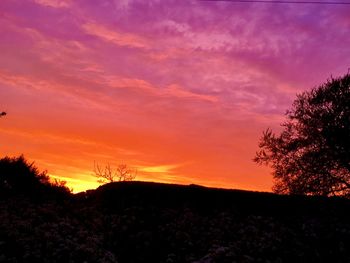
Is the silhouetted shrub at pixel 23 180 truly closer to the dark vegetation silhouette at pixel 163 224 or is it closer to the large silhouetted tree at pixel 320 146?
the dark vegetation silhouette at pixel 163 224

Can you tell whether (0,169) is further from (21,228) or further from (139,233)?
(139,233)

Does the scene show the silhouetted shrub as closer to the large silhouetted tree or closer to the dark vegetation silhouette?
the dark vegetation silhouette

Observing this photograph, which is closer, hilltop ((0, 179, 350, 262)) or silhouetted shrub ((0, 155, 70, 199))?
hilltop ((0, 179, 350, 262))

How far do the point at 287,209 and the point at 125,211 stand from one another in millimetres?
7338

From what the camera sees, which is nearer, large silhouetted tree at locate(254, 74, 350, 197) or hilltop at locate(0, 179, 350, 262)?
hilltop at locate(0, 179, 350, 262)

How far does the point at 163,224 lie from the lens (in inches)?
862

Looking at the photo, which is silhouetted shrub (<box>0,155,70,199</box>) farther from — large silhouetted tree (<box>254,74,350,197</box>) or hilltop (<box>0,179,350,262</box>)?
large silhouetted tree (<box>254,74,350,197</box>)

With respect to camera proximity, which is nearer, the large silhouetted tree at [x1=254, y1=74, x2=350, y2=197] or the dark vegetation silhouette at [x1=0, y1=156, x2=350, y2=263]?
the dark vegetation silhouette at [x1=0, y1=156, x2=350, y2=263]

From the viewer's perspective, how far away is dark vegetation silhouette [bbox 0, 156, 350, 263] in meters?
18.1

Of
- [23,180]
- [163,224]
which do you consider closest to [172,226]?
[163,224]

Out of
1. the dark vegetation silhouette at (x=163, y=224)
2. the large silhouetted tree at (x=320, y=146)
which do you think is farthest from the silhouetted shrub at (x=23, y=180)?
the large silhouetted tree at (x=320, y=146)

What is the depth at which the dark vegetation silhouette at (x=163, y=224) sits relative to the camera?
18.1 metres

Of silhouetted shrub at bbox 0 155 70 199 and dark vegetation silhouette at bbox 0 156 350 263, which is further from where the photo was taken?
silhouetted shrub at bbox 0 155 70 199

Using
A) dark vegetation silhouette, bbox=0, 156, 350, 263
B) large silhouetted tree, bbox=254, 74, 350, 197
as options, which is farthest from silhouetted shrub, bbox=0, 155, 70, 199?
large silhouetted tree, bbox=254, 74, 350, 197
